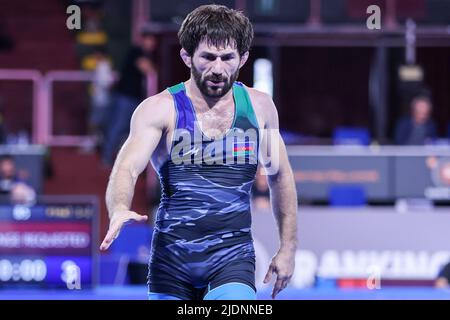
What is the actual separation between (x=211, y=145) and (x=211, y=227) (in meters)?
0.30

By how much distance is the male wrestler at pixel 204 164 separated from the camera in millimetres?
4039

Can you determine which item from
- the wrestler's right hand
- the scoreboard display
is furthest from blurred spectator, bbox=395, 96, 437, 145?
the wrestler's right hand

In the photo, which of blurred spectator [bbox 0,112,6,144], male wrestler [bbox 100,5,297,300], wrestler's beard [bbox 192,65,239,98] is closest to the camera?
male wrestler [bbox 100,5,297,300]

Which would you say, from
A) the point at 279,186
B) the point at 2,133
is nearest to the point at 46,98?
the point at 2,133

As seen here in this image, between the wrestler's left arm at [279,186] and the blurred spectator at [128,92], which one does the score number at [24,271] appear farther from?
the wrestler's left arm at [279,186]

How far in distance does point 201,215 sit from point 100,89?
8.13 meters

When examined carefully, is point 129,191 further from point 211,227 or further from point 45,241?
point 45,241

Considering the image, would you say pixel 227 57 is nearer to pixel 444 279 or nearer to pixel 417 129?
pixel 444 279

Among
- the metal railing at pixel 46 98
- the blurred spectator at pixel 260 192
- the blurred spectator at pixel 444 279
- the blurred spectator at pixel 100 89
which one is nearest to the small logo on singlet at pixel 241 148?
the blurred spectator at pixel 444 279

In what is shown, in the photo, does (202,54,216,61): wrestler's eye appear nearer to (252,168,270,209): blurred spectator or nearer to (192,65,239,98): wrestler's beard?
(192,65,239,98): wrestler's beard

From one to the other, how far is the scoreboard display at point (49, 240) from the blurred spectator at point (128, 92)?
119 inches

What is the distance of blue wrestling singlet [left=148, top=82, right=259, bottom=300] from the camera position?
4047mm

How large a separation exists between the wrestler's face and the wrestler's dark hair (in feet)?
0.08

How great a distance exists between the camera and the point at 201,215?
13.3 ft
